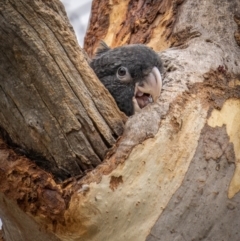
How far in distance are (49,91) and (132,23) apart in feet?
4.75

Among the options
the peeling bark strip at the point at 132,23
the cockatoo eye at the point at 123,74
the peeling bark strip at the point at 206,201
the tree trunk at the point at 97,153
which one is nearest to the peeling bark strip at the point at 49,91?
the tree trunk at the point at 97,153

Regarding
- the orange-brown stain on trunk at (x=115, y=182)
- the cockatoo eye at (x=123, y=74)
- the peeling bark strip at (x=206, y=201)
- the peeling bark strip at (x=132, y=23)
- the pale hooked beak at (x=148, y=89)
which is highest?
the peeling bark strip at (x=132, y=23)

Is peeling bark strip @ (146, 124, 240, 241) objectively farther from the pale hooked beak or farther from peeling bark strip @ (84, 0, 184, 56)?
peeling bark strip @ (84, 0, 184, 56)

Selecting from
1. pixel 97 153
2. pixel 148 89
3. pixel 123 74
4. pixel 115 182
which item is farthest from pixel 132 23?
pixel 115 182

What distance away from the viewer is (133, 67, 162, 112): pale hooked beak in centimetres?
258

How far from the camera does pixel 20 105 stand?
1974 mm

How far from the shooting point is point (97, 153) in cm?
206

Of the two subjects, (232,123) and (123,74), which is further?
(123,74)

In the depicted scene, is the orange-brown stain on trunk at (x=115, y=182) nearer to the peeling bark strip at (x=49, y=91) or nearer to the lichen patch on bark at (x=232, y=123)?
the peeling bark strip at (x=49, y=91)

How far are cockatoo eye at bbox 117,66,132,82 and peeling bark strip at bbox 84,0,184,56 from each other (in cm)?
27

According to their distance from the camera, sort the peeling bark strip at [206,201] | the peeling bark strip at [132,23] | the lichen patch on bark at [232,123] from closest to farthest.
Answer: the peeling bark strip at [206,201] < the lichen patch on bark at [232,123] < the peeling bark strip at [132,23]

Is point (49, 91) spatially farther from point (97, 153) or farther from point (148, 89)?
point (148, 89)

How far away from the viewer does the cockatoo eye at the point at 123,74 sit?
2927 millimetres

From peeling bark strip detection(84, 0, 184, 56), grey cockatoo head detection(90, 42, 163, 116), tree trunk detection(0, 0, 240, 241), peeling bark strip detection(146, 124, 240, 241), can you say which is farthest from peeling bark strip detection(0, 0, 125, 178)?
peeling bark strip detection(84, 0, 184, 56)
